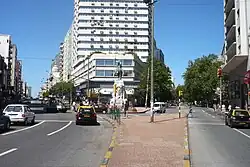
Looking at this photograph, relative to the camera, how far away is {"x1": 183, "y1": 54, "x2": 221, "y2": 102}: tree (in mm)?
90625

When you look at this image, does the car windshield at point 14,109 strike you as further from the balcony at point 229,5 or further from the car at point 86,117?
the balcony at point 229,5

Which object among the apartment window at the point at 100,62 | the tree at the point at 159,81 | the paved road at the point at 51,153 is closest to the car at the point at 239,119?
the paved road at the point at 51,153

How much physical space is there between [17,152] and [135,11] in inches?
4670

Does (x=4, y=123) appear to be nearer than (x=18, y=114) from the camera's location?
Yes

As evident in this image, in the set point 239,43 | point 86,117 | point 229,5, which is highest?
point 229,5

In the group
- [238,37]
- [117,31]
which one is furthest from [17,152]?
[117,31]

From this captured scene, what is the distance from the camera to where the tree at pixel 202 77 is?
90625 millimetres

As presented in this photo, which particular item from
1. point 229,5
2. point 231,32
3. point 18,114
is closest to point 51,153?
point 18,114

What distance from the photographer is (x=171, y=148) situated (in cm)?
1265

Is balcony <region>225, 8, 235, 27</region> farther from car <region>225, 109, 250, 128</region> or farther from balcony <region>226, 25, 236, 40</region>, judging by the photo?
car <region>225, 109, 250, 128</region>

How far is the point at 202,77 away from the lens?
94.0m

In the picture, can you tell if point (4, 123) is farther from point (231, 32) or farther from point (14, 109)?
point (231, 32)

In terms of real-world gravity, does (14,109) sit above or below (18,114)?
above

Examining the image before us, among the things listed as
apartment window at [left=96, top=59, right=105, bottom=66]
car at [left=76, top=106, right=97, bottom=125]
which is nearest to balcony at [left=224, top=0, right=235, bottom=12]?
car at [left=76, top=106, right=97, bottom=125]
